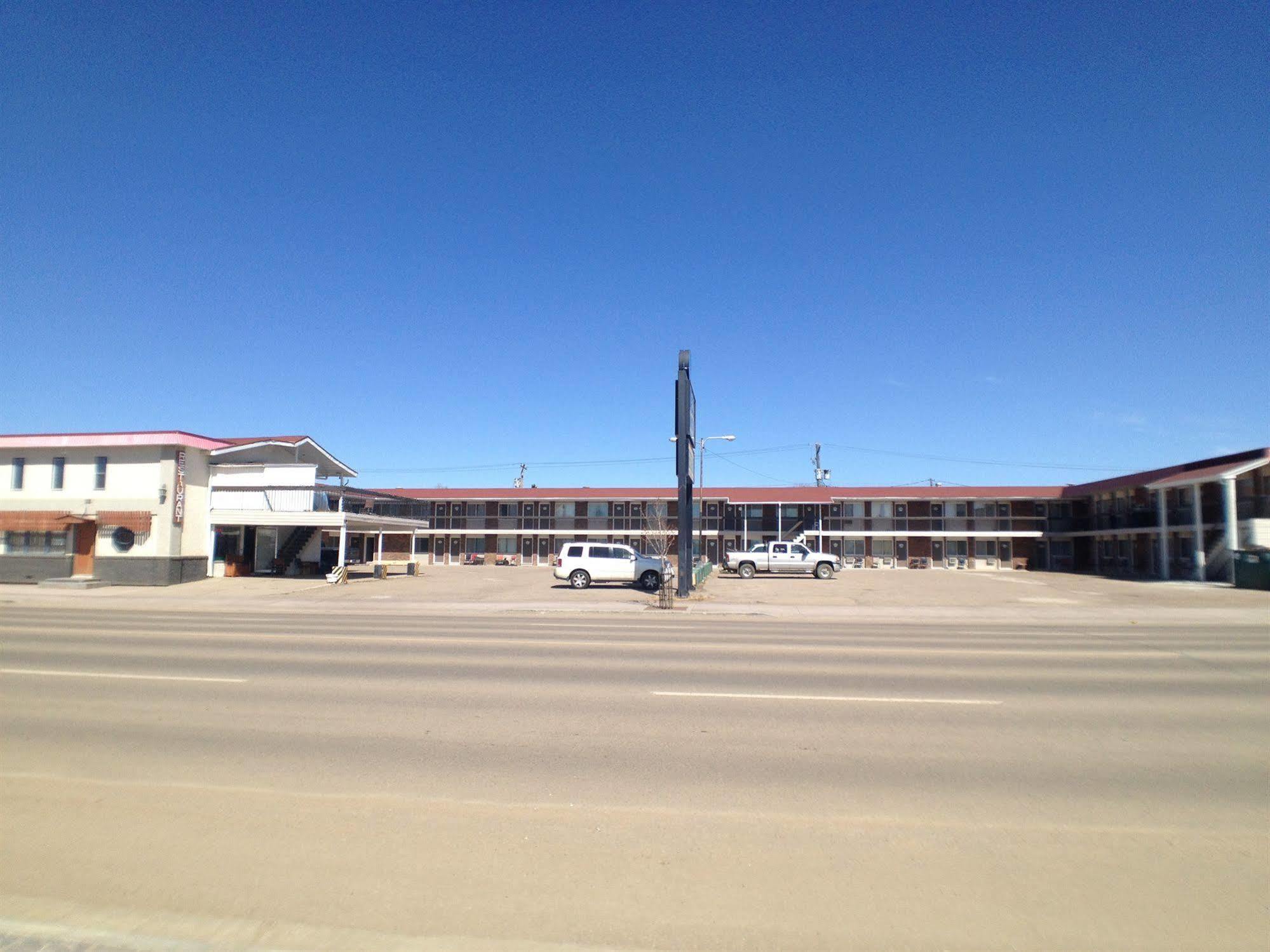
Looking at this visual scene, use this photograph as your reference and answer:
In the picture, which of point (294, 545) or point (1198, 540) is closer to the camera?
point (1198, 540)

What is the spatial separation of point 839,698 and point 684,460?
19.1m

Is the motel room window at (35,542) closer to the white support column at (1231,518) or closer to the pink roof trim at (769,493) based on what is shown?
the pink roof trim at (769,493)

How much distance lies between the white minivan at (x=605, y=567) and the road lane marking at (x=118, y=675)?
2308 centimetres

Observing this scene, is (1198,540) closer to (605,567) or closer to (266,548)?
(605,567)

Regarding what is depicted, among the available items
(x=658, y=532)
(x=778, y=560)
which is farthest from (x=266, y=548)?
(x=778, y=560)

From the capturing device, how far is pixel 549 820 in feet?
17.5

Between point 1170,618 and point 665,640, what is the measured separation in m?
15.9

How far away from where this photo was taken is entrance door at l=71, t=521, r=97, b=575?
3309 cm

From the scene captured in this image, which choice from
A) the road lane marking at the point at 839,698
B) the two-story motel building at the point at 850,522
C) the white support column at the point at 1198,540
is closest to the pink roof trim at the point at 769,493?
the two-story motel building at the point at 850,522

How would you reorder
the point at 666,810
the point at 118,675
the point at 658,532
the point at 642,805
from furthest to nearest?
the point at 658,532 < the point at 118,675 < the point at 642,805 < the point at 666,810

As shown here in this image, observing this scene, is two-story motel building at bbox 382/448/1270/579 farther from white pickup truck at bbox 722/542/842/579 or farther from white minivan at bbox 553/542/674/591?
white minivan at bbox 553/542/674/591

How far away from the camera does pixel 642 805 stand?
565 cm

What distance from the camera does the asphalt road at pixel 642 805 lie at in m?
4.09

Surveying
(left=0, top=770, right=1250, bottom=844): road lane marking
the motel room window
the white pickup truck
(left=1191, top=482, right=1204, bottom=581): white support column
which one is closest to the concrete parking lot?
(left=1191, top=482, right=1204, bottom=581): white support column
